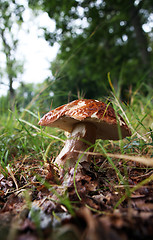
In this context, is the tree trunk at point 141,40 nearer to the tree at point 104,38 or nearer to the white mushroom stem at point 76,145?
the tree at point 104,38

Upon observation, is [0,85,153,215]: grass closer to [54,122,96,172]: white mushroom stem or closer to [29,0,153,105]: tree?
[54,122,96,172]: white mushroom stem

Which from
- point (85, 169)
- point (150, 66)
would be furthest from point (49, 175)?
point (150, 66)

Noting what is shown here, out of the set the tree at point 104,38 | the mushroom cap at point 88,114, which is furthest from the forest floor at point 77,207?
the tree at point 104,38

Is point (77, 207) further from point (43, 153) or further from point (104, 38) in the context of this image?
point (104, 38)

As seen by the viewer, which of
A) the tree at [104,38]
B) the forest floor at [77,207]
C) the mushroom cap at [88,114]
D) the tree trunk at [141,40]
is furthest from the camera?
the tree trunk at [141,40]

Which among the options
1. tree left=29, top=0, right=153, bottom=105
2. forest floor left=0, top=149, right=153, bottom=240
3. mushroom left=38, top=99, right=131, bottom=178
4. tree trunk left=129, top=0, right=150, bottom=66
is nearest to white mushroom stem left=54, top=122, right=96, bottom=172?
mushroom left=38, top=99, right=131, bottom=178

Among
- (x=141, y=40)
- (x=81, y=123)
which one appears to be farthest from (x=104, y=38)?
(x=81, y=123)
